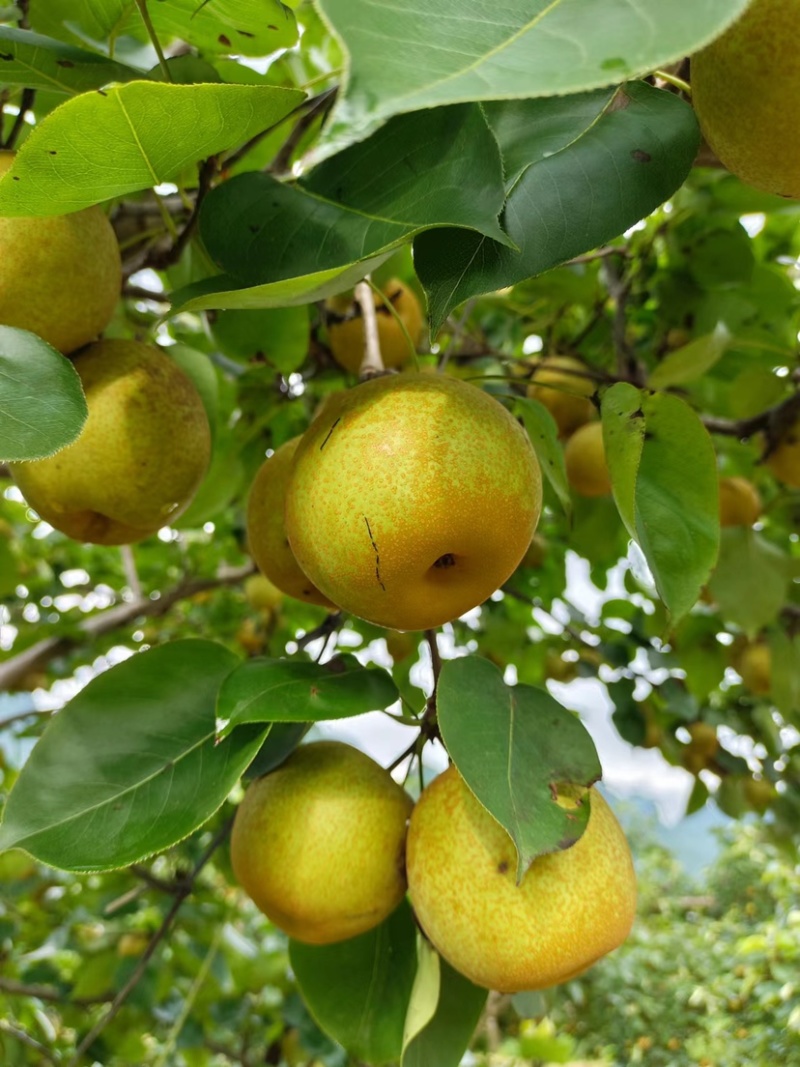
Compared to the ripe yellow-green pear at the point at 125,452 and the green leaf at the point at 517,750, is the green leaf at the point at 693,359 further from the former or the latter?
the ripe yellow-green pear at the point at 125,452

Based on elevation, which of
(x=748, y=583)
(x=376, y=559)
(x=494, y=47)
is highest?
(x=494, y=47)

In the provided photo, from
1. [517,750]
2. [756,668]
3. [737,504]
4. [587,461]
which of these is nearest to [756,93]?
[517,750]

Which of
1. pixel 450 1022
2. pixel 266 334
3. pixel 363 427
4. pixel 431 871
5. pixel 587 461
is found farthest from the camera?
pixel 587 461

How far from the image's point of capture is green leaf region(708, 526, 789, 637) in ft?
5.61

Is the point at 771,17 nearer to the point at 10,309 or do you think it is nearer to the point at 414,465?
the point at 414,465

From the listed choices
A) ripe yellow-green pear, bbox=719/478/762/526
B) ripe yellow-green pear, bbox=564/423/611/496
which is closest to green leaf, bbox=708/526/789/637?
ripe yellow-green pear, bbox=719/478/762/526

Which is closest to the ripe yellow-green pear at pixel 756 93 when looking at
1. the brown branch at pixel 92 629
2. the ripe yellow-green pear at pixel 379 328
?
the ripe yellow-green pear at pixel 379 328

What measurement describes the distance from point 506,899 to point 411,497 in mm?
402

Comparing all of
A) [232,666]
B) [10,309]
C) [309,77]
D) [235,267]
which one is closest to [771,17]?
[235,267]

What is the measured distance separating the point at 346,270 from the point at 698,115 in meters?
0.31

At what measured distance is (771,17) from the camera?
0.58 metres

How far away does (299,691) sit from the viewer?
0.84 metres

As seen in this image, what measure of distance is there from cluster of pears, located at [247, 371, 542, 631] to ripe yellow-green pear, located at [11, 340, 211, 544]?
0.67ft

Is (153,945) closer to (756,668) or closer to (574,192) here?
(574,192)
